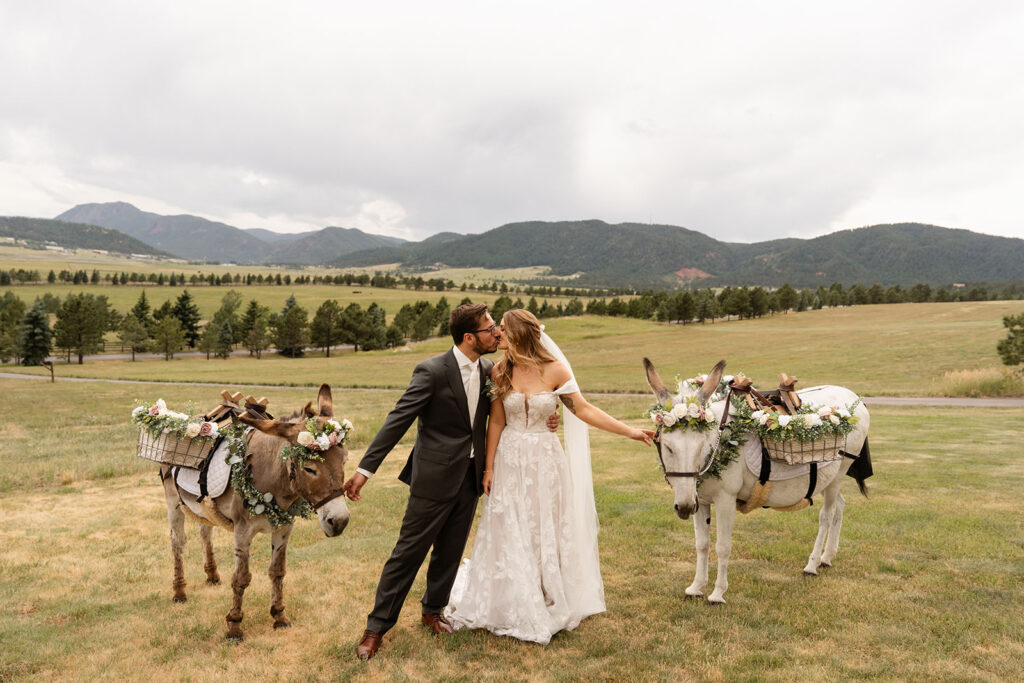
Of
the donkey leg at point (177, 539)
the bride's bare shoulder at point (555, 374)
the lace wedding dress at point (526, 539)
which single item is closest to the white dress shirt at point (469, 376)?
the lace wedding dress at point (526, 539)

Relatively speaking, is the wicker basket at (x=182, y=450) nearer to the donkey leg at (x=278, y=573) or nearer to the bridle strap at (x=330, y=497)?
the donkey leg at (x=278, y=573)

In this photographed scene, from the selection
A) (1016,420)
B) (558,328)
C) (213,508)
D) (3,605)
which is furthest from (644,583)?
(558,328)

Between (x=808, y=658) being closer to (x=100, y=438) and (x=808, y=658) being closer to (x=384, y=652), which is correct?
(x=384, y=652)

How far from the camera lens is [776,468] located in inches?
245

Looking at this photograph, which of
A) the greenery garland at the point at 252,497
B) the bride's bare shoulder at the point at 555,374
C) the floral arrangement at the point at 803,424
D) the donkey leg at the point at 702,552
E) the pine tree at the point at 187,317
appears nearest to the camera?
the greenery garland at the point at 252,497

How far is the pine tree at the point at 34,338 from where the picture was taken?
67000mm

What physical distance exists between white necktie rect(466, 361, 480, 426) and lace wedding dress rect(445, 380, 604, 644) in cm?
32

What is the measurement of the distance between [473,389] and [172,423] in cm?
330

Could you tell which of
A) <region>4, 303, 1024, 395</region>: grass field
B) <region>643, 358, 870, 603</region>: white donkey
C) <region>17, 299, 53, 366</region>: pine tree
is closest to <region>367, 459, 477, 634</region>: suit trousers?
<region>643, 358, 870, 603</region>: white donkey

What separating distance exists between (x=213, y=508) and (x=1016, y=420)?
979 inches

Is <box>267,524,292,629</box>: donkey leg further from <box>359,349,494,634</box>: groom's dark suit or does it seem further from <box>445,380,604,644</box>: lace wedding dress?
<box>445,380,604,644</box>: lace wedding dress

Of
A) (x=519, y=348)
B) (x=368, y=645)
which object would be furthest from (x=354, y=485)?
(x=519, y=348)

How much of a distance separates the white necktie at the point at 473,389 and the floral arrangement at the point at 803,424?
3.19 meters

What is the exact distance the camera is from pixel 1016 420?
61.4 ft
